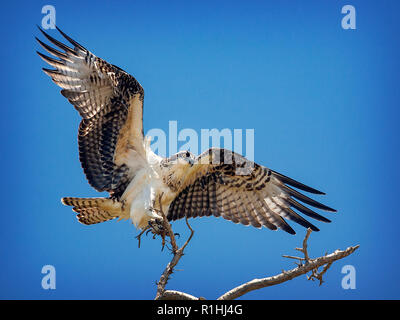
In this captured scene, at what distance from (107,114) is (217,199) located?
188cm

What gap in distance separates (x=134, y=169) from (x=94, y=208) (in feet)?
2.39

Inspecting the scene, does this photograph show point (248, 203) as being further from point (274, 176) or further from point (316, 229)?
point (316, 229)

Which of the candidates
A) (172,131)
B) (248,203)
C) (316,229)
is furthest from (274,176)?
(172,131)

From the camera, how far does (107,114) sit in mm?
6750

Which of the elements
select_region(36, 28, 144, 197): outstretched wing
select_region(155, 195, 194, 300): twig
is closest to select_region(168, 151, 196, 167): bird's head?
→ select_region(36, 28, 144, 197): outstretched wing

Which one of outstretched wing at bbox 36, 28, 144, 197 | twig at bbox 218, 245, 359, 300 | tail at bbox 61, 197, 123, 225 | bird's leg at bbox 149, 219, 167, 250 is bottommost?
twig at bbox 218, 245, 359, 300

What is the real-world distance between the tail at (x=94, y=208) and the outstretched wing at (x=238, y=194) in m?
0.77

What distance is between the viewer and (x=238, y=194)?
703 centimetres

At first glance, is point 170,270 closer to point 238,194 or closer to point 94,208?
point 94,208

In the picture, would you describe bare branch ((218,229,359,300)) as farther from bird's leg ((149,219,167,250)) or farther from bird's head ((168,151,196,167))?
bird's head ((168,151,196,167))

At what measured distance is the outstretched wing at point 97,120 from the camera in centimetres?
670

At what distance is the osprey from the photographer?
6547 millimetres

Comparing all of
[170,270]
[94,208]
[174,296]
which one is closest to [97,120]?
[94,208]

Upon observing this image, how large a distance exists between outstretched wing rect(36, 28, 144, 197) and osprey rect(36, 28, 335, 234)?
0.04ft
